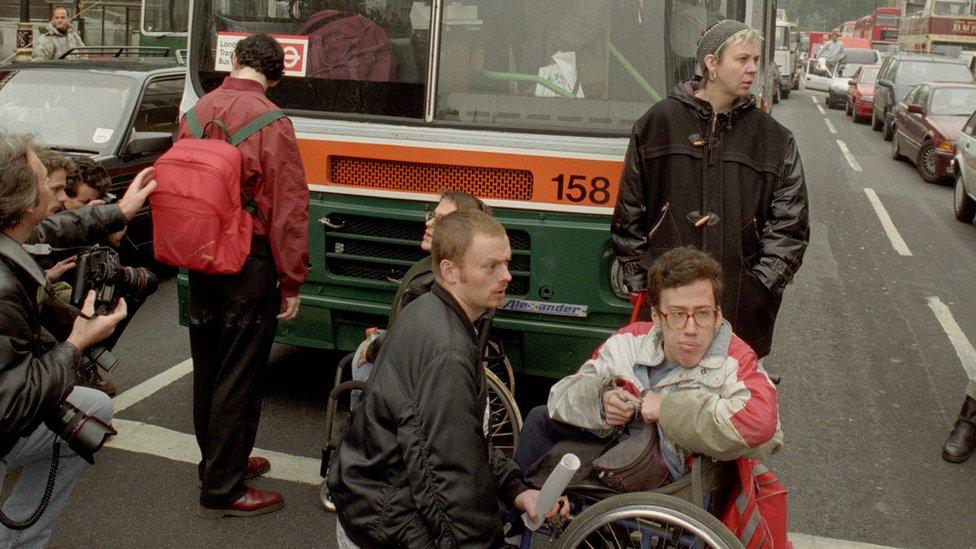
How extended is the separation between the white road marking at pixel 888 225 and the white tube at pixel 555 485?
8.79 metres

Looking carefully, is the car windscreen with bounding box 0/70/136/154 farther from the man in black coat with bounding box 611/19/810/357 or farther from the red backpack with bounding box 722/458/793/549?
the red backpack with bounding box 722/458/793/549

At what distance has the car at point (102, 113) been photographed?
7.98 metres

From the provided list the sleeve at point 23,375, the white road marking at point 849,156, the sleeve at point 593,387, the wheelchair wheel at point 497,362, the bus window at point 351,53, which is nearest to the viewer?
the sleeve at point 23,375

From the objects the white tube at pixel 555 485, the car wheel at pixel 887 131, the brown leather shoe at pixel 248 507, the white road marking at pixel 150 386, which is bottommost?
the brown leather shoe at pixel 248 507

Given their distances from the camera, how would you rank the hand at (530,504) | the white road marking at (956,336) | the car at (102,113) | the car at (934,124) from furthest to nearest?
Result: the car at (934,124), the car at (102,113), the white road marking at (956,336), the hand at (530,504)

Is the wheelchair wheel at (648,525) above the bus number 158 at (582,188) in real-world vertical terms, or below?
below

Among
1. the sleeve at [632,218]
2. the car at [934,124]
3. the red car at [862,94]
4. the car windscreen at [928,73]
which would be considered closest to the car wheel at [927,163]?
the car at [934,124]

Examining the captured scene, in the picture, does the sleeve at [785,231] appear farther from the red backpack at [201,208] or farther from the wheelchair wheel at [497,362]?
the red backpack at [201,208]

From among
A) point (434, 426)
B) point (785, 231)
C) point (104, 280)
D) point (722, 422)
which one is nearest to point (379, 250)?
point (104, 280)

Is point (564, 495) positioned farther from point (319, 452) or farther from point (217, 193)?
point (319, 452)

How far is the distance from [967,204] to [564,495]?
1096 cm

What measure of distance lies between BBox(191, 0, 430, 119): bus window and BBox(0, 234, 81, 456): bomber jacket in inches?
101

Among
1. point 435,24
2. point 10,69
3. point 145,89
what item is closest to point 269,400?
point 435,24

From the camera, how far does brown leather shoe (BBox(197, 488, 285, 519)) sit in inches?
175
